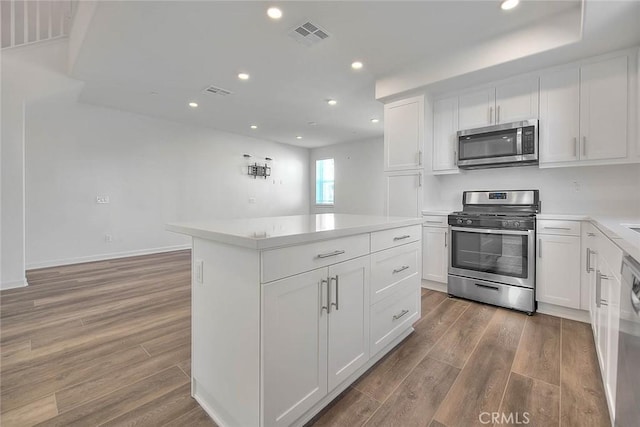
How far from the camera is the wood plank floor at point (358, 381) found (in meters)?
1.38

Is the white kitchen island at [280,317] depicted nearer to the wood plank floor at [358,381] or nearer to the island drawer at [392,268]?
the island drawer at [392,268]

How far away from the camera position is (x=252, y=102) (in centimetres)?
451

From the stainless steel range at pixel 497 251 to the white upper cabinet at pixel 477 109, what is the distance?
832mm

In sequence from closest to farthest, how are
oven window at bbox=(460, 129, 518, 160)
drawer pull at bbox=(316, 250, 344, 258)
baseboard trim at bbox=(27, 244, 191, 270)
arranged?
drawer pull at bbox=(316, 250, 344, 258)
oven window at bbox=(460, 129, 518, 160)
baseboard trim at bbox=(27, 244, 191, 270)

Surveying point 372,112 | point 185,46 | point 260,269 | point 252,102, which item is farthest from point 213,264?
→ point 372,112

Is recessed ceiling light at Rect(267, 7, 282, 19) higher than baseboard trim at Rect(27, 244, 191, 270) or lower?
higher

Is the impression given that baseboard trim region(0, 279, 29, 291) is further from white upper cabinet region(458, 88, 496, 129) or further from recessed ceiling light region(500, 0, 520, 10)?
recessed ceiling light region(500, 0, 520, 10)

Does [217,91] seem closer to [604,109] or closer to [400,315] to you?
[400,315]

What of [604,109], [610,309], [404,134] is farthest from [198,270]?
[604,109]

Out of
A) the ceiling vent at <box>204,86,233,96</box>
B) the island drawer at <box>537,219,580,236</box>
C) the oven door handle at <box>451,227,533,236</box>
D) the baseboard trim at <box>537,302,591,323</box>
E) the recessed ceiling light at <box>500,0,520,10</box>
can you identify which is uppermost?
the ceiling vent at <box>204,86,233,96</box>

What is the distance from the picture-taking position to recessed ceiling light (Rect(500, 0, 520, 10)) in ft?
7.13

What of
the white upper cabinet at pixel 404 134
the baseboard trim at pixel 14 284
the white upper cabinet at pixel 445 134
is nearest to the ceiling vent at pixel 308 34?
the white upper cabinet at pixel 404 134

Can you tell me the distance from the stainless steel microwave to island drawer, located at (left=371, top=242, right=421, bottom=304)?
1632mm

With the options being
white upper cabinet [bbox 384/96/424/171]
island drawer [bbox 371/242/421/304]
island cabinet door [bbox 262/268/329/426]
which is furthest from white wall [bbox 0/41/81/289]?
white upper cabinet [bbox 384/96/424/171]
